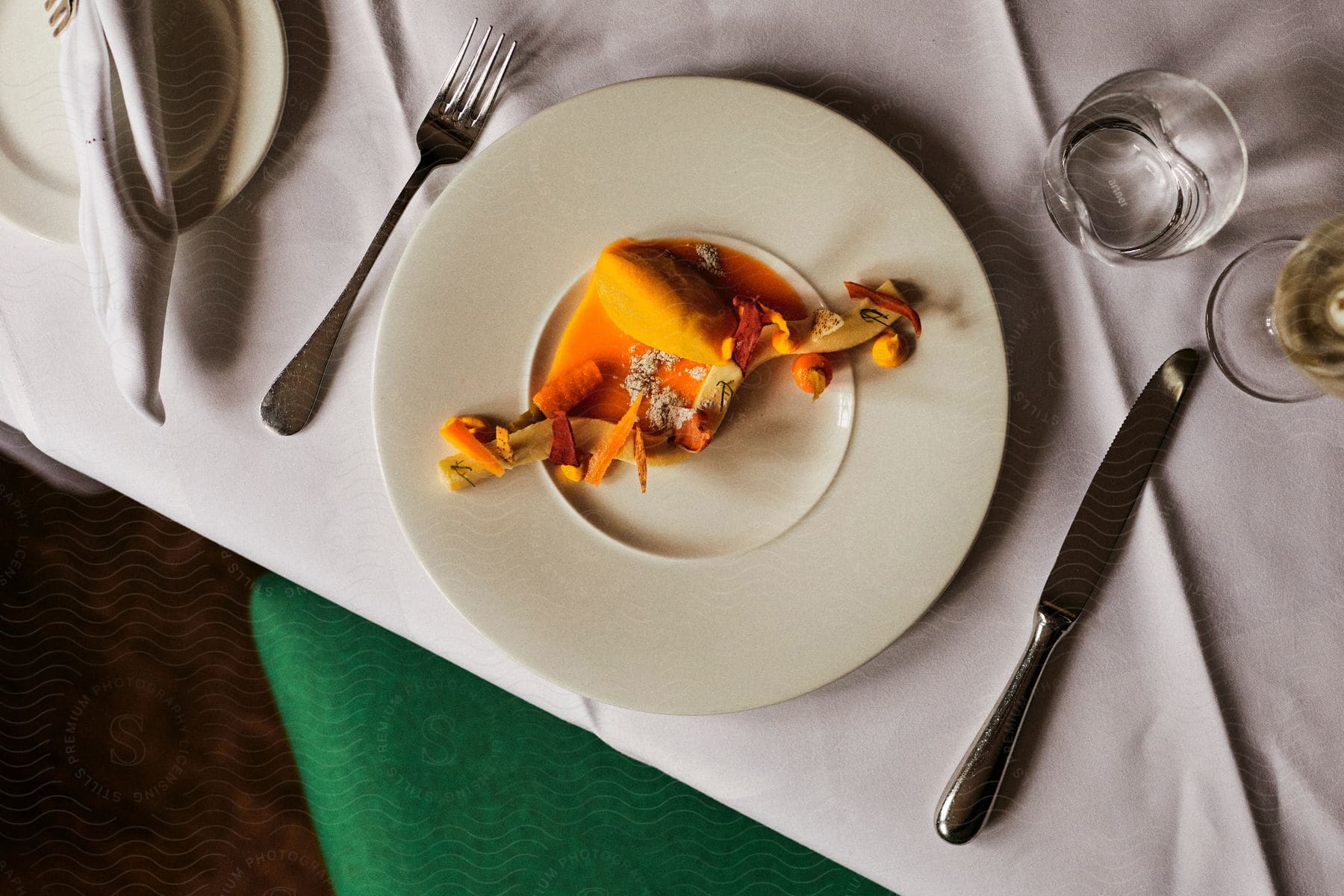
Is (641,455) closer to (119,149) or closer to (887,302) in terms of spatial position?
(887,302)

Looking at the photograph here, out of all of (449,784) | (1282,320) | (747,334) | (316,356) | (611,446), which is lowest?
(449,784)

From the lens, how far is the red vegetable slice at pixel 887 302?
489 millimetres

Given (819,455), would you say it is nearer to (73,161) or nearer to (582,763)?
(582,763)

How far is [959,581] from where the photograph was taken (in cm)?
55

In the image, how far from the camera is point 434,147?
0.55 meters

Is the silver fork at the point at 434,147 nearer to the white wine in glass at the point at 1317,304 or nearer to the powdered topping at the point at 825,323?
the powdered topping at the point at 825,323

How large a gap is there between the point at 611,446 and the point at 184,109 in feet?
1.20

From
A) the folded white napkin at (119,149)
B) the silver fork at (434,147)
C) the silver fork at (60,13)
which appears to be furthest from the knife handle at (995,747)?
the silver fork at (60,13)

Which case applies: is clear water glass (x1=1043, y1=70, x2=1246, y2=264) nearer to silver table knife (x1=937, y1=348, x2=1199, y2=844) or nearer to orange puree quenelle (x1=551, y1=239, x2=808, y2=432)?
silver table knife (x1=937, y1=348, x2=1199, y2=844)

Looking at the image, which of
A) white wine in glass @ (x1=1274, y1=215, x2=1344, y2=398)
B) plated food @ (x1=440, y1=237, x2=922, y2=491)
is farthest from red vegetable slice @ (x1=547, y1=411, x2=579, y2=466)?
white wine in glass @ (x1=1274, y1=215, x2=1344, y2=398)

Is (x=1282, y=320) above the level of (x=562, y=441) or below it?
above

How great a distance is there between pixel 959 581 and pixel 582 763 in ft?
1.19

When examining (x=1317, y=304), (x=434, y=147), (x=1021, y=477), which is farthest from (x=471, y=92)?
(x=1317, y=304)

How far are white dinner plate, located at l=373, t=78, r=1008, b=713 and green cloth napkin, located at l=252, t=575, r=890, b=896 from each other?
210 millimetres
